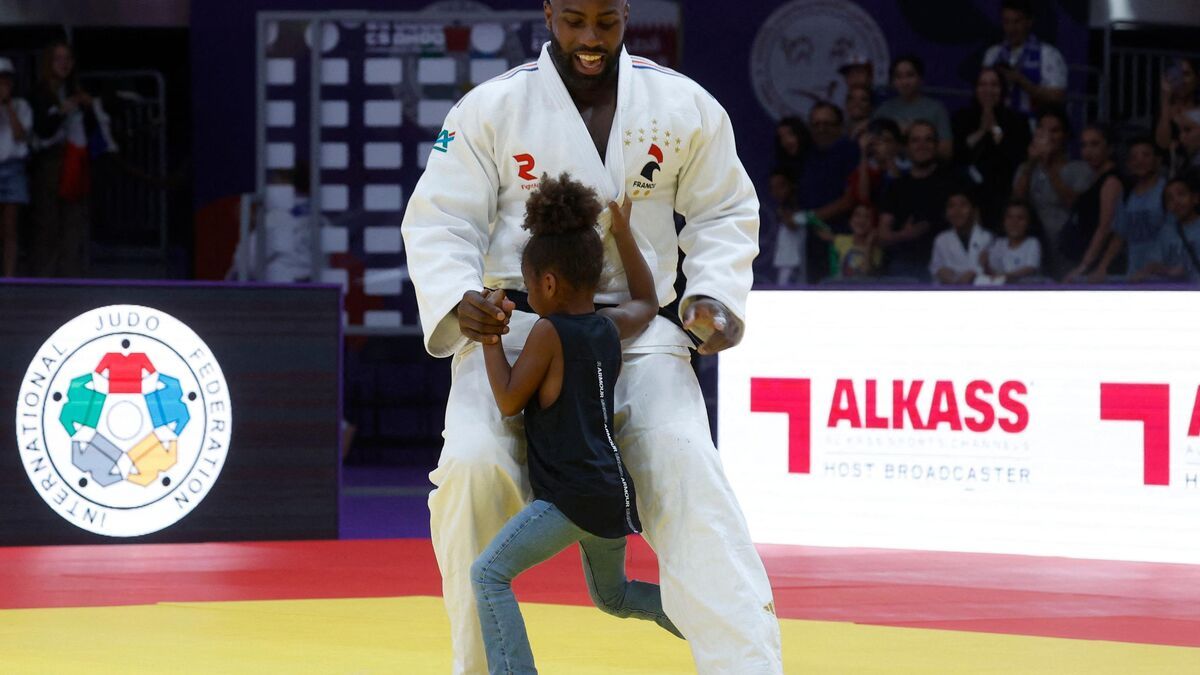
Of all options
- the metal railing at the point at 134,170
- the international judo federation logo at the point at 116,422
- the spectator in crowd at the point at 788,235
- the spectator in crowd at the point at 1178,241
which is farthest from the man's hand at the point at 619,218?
the metal railing at the point at 134,170

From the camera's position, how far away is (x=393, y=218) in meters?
9.91

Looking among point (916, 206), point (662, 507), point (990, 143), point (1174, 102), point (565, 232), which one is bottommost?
point (662, 507)

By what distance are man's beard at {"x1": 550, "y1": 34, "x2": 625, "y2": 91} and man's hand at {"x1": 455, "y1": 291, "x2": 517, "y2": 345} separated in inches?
20.2

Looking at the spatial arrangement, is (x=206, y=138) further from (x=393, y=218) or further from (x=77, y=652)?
(x=77, y=652)

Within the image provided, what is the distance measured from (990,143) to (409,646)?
228 inches

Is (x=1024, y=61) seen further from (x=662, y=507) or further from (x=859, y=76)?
(x=662, y=507)

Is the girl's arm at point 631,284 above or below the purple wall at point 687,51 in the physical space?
below

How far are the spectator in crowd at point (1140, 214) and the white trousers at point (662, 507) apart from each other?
5.75 metres

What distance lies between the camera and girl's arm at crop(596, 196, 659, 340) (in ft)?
11.6

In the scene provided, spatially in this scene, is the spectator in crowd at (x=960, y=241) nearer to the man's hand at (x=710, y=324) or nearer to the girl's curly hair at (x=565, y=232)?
the man's hand at (x=710, y=324)

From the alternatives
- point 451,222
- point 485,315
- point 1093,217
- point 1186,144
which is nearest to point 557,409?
point 485,315

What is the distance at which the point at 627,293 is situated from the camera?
3695 mm

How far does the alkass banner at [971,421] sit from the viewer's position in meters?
6.96

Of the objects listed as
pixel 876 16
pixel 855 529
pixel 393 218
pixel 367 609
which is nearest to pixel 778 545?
pixel 855 529
